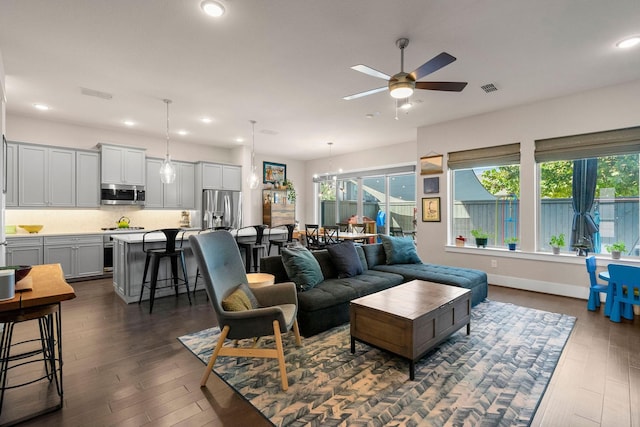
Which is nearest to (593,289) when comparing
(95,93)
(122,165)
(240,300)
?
(240,300)

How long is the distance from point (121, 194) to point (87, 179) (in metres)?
0.61

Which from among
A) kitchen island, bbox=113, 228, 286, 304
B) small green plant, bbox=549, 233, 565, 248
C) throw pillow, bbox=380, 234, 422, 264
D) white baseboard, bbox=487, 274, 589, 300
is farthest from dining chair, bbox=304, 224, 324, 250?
small green plant, bbox=549, 233, 565, 248

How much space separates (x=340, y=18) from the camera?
262cm

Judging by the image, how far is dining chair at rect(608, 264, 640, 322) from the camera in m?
3.28

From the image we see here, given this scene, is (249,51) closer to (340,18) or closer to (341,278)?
(340,18)

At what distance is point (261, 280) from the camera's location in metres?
3.09

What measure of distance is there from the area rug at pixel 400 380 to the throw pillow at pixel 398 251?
1.53 metres

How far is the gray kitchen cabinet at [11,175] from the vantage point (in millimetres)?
4973

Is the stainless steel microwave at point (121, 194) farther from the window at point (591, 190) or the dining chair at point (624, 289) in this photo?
the dining chair at point (624, 289)

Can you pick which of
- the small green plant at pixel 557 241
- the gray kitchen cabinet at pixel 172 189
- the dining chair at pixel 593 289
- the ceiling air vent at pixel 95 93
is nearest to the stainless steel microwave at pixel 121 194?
the gray kitchen cabinet at pixel 172 189

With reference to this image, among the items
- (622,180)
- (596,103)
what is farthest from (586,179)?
(596,103)

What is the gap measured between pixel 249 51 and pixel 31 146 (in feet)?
15.6

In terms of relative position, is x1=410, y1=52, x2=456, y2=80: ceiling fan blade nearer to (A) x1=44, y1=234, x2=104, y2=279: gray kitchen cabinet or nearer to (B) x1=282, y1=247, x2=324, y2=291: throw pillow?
(B) x1=282, y1=247, x2=324, y2=291: throw pillow

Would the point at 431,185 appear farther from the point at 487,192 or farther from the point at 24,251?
the point at 24,251
